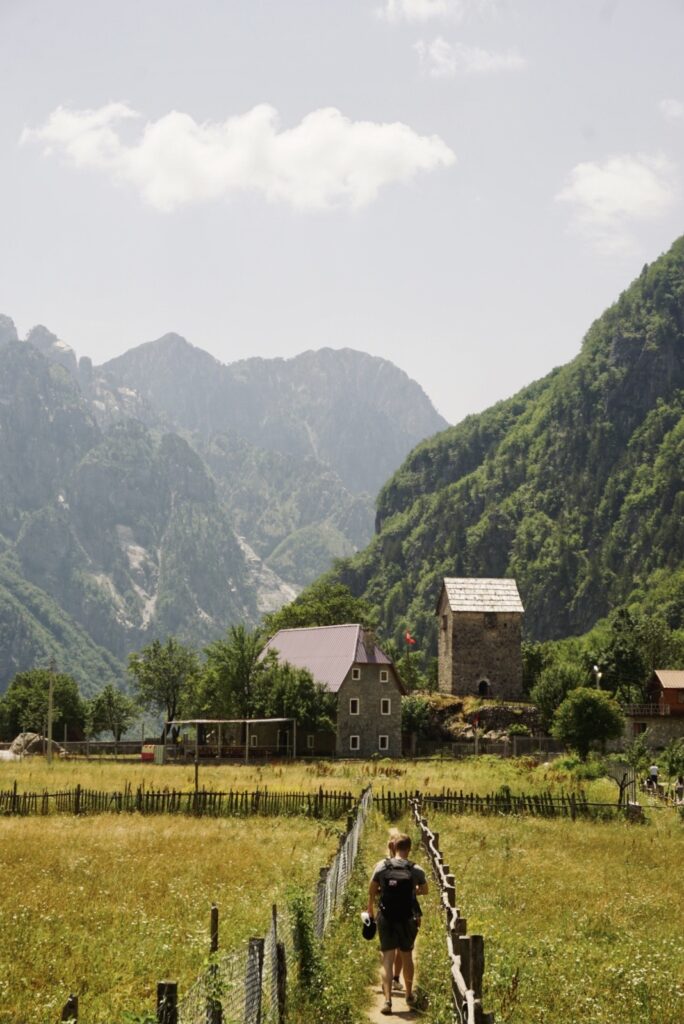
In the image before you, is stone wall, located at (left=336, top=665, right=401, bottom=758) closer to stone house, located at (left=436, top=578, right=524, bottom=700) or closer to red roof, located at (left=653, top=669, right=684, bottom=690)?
stone house, located at (left=436, top=578, right=524, bottom=700)

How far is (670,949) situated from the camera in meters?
17.9

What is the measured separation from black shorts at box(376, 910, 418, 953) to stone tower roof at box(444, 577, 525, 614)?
86.3 meters

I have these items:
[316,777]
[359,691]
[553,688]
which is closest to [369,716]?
[359,691]

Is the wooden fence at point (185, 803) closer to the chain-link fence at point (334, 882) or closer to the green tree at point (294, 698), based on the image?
the chain-link fence at point (334, 882)

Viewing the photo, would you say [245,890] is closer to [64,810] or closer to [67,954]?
[67,954]

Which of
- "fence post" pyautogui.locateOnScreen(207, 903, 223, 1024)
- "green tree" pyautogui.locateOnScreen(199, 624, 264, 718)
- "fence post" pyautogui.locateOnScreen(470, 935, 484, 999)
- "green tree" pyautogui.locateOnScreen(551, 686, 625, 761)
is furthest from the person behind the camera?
"green tree" pyautogui.locateOnScreen(199, 624, 264, 718)

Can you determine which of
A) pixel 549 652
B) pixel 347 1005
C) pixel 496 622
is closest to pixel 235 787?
pixel 347 1005

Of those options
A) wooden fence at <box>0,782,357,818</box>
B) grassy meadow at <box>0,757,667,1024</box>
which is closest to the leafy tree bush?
grassy meadow at <box>0,757,667,1024</box>

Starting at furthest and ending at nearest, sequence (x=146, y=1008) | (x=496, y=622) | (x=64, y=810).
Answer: (x=496, y=622) < (x=64, y=810) < (x=146, y=1008)

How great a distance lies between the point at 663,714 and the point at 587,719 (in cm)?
2424

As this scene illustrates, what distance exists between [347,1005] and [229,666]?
71477mm

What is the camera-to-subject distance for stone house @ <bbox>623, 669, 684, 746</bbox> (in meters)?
91.9

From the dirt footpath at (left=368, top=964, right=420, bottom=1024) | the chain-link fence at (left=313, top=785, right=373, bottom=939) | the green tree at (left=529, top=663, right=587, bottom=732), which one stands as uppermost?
the green tree at (left=529, top=663, right=587, bottom=732)

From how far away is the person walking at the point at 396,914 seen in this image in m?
14.5
